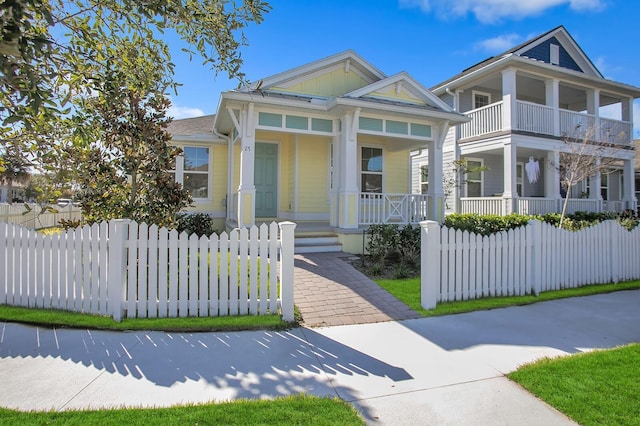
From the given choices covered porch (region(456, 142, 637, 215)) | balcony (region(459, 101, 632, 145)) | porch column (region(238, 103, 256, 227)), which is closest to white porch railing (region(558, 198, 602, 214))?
covered porch (region(456, 142, 637, 215))

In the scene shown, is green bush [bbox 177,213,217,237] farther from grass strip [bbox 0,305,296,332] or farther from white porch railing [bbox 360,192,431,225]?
grass strip [bbox 0,305,296,332]

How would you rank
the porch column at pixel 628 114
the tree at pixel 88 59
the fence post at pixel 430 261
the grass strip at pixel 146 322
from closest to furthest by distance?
the tree at pixel 88 59 < the grass strip at pixel 146 322 < the fence post at pixel 430 261 < the porch column at pixel 628 114

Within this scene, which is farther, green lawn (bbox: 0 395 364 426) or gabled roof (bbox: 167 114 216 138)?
gabled roof (bbox: 167 114 216 138)

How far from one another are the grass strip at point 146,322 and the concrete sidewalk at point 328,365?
14 centimetres

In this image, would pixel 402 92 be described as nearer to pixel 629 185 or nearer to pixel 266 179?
pixel 266 179

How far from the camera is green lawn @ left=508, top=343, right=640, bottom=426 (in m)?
2.73

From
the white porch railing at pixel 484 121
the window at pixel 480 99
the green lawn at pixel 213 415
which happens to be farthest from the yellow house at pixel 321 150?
the green lawn at pixel 213 415

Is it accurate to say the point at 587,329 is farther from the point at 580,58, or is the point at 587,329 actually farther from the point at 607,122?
the point at 580,58

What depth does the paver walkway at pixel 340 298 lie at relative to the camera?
5031mm

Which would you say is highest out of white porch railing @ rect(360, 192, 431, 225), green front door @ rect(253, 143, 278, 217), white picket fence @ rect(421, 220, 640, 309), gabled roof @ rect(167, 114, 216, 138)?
gabled roof @ rect(167, 114, 216, 138)

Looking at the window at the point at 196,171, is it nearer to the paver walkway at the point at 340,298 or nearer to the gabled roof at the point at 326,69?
the gabled roof at the point at 326,69

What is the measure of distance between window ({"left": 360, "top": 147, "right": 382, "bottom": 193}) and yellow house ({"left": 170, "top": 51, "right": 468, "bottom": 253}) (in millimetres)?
37

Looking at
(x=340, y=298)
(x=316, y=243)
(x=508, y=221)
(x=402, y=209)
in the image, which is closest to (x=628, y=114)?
(x=508, y=221)

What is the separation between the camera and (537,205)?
13.5m
